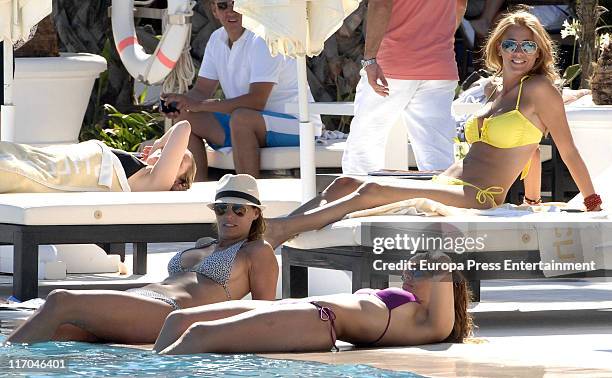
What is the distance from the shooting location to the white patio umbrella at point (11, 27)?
1012 cm

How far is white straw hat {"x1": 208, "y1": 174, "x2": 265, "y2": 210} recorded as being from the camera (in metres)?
7.32

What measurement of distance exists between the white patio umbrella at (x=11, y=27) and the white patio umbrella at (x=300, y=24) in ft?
5.77

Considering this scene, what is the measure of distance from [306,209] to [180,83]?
24.1 ft

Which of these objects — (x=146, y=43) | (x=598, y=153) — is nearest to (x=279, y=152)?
(x=598, y=153)

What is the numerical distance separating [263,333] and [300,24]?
2829 mm

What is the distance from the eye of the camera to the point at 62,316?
6891 mm

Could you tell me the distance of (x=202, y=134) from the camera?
11820mm

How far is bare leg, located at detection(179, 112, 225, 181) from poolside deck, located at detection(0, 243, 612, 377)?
1.55m

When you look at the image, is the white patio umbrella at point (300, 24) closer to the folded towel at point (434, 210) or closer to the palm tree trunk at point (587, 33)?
the folded towel at point (434, 210)

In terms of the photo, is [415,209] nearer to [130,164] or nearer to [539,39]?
[539,39]

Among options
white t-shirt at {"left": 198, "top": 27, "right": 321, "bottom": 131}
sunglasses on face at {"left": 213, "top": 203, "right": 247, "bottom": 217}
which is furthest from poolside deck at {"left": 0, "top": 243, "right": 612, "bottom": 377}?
white t-shirt at {"left": 198, "top": 27, "right": 321, "bottom": 131}

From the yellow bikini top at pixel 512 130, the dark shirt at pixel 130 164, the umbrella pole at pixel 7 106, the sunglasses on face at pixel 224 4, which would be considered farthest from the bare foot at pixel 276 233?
the sunglasses on face at pixel 224 4

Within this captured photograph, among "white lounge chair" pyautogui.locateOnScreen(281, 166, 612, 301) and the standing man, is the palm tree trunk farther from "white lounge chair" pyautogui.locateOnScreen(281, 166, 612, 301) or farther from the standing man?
"white lounge chair" pyautogui.locateOnScreen(281, 166, 612, 301)

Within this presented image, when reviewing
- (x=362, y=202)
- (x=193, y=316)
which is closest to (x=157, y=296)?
(x=193, y=316)
